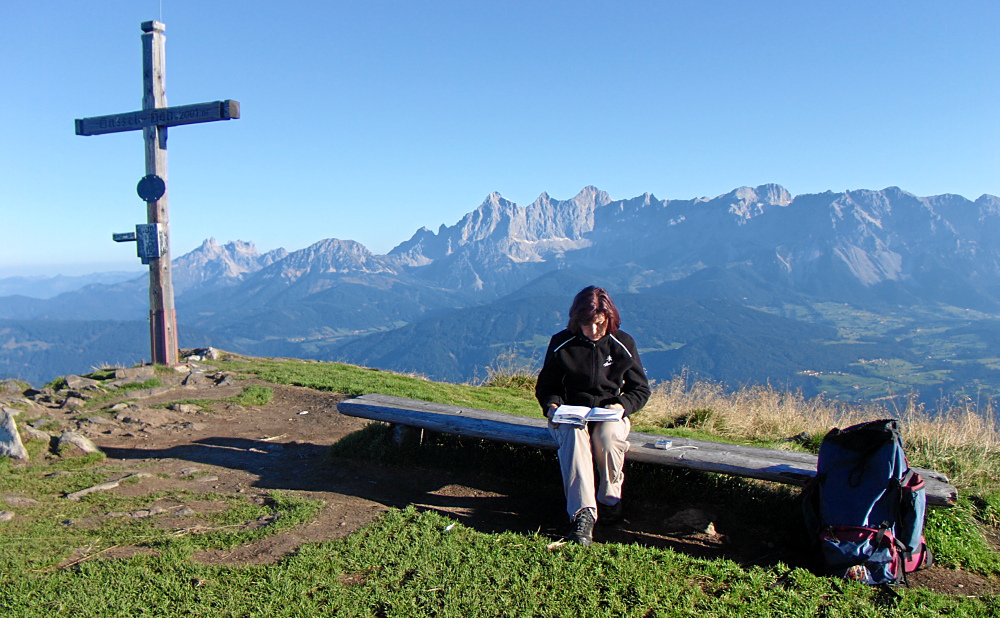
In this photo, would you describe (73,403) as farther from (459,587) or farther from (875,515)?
(875,515)

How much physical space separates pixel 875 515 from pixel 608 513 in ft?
6.31

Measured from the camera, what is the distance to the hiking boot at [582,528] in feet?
16.1

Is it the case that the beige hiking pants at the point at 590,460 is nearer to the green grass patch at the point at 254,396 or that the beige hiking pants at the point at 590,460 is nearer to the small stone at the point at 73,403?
the green grass patch at the point at 254,396

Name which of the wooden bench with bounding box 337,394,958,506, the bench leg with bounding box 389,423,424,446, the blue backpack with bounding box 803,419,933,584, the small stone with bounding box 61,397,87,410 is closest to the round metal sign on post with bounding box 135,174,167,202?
the small stone with bounding box 61,397,87,410

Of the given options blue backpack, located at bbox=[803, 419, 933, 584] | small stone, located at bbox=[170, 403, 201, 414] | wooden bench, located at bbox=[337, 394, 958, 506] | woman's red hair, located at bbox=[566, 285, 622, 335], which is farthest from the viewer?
small stone, located at bbox=[170, 403, 201, 414]

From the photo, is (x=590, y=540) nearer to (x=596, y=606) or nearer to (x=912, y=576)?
(x=596, y=606)

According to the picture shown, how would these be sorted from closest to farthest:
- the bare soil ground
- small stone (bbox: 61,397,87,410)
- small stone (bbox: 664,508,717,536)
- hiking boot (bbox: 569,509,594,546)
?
1. hiking boot (bbox: 569,509,594,546)
2. the bare soil ground
3. small stone (bbox: 664,508,717,536)
4. small stone (bbox: 61,397,87,410)

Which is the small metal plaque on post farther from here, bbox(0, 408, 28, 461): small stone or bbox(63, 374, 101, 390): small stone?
bbox(0, 408, 28, 461): small stone

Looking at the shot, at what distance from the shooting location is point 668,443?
18.9 ft

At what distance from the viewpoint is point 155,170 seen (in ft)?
43.1

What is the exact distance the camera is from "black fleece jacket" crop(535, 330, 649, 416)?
555 cm

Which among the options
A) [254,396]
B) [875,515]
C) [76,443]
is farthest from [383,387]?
[875,515]

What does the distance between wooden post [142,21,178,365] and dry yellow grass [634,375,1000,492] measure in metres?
9.40

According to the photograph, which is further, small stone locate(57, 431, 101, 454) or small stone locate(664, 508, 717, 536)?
small stone locate(57, 431, 101, 454)
